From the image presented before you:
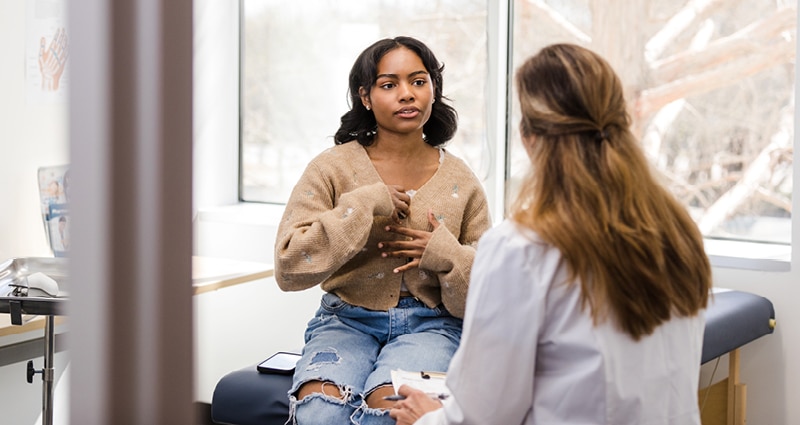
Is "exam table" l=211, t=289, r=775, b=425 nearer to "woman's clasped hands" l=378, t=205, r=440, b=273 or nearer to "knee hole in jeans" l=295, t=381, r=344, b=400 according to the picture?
"knee hole in jeans" l=295, t=381, r=344, b=400

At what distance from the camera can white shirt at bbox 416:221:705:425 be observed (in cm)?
122

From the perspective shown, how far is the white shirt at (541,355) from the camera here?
1.22 meters

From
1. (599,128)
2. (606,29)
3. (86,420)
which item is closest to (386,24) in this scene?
(606,29)

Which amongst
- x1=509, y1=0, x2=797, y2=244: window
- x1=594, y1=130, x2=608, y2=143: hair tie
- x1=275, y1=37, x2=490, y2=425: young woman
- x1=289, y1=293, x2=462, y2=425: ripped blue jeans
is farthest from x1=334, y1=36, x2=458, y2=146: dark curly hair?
x1=509, y1=0, x2=797, y2=244: window

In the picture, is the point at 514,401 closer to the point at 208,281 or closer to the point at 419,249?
the point at 419,249

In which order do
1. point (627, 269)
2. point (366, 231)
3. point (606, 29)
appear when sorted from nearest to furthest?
point (627, 269), point (366, 231), point (606, 29)

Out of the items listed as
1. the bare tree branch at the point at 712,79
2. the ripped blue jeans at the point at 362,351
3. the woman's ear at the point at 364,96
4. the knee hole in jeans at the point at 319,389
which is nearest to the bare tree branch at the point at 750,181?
the bare tree branch at the point at 712,79

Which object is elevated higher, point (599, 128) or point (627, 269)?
point (599, 128)

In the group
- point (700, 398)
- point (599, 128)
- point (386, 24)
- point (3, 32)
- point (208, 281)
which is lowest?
point (700, 398)

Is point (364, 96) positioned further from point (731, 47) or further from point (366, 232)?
point (731, 47)

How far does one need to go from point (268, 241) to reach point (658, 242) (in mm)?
2806

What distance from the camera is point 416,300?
6.93 ft

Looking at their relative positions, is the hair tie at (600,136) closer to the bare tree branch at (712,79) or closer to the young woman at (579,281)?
the young woman at (579,281)

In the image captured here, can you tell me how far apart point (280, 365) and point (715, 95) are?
1.86 meters
